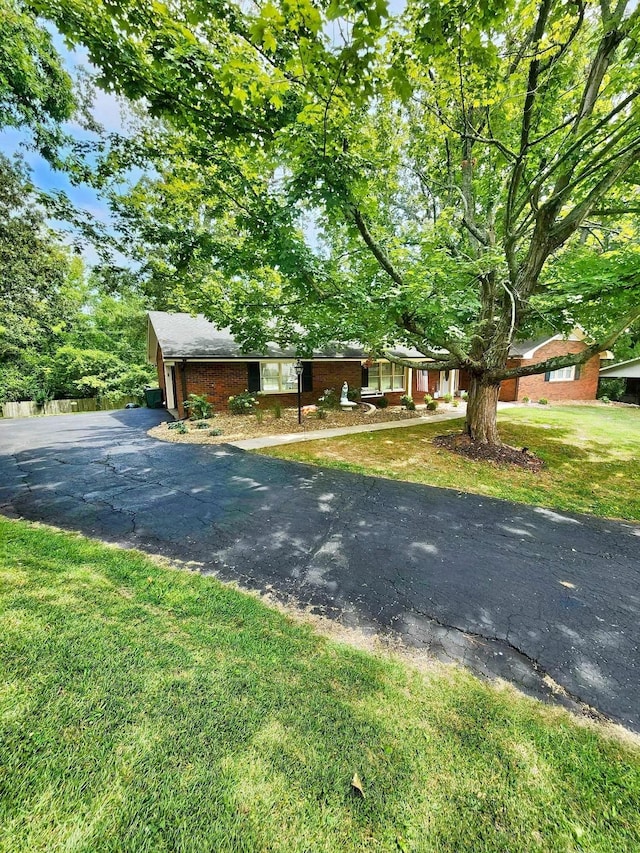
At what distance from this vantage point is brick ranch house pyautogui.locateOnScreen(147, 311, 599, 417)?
44.6 feet

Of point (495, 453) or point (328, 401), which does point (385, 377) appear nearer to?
point (328, 401)

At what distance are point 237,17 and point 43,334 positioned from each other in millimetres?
23205

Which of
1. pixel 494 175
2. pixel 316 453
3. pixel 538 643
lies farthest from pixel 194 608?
pixel 494 175

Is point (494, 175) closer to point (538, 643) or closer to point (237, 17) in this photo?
Answer: point (237, 17)

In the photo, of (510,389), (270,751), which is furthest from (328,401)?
(270,751)

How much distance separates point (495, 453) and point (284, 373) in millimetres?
9565

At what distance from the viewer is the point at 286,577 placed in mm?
3533

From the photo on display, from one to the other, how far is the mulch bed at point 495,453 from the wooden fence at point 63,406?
2131cm

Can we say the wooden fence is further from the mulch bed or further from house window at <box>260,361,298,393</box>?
the mulch bed

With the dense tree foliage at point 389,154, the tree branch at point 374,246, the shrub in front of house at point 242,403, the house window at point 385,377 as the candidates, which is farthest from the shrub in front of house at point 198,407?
the tree branch at point 374,246

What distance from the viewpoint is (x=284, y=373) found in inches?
599

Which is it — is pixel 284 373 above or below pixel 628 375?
above

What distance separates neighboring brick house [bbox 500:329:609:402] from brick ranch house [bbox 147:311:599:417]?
0.05 m

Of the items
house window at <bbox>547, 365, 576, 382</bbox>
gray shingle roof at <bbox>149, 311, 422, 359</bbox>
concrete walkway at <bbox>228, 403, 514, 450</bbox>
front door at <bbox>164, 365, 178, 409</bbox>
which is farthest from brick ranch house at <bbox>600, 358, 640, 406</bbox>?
front door at <bbox>164, 365, 178, 409</bbox>
